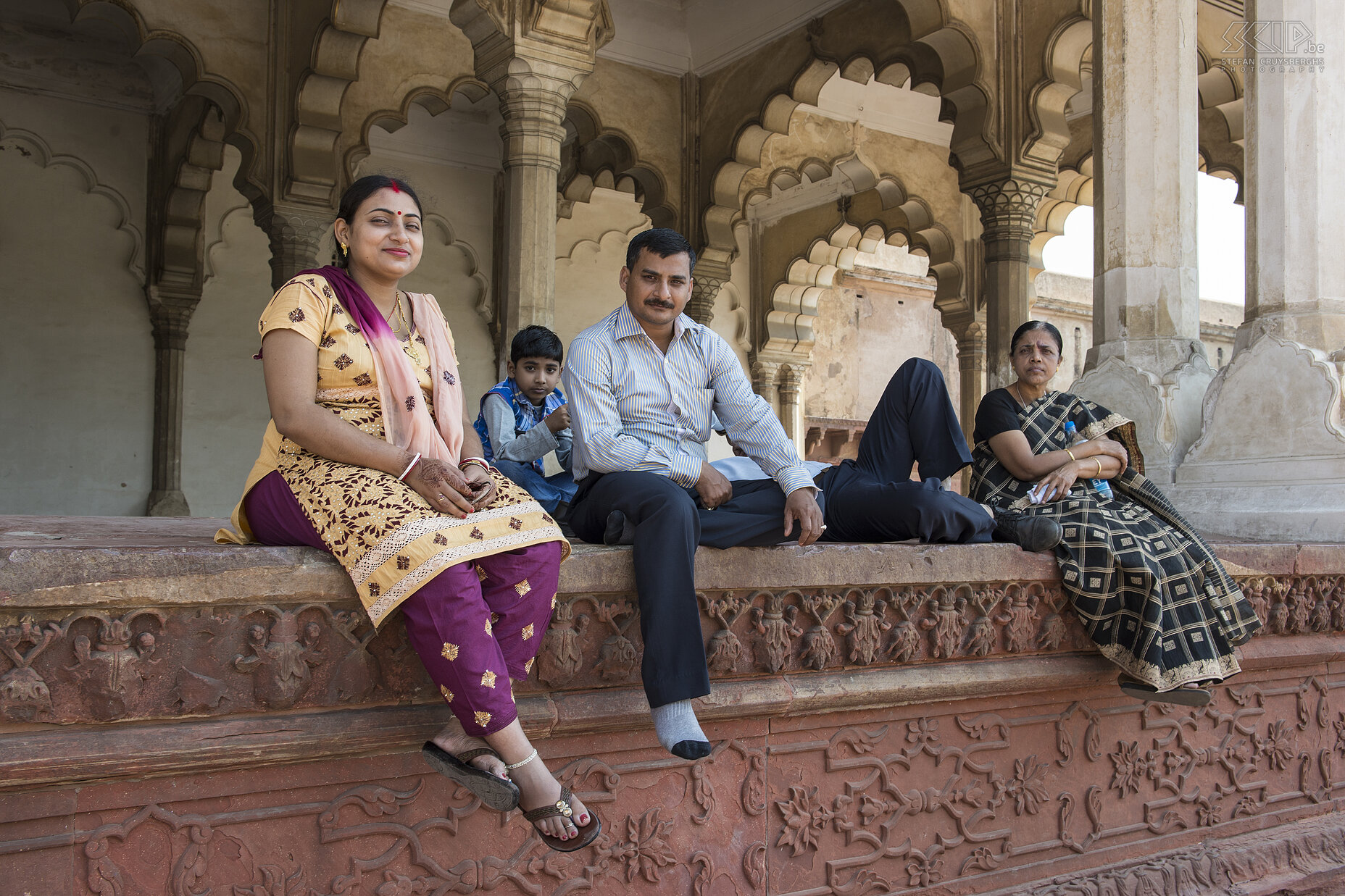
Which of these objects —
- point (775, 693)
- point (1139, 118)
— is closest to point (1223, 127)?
point (1139, 118)

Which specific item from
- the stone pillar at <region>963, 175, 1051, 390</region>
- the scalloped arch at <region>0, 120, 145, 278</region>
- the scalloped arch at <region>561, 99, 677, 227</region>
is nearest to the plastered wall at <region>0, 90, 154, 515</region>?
the scalloped arch at <region>0, 120, 145, 278</region>

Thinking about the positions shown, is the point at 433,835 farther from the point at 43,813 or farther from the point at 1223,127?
the point at 1223,127

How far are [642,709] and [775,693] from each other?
0.36 m

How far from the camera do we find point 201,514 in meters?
9.54

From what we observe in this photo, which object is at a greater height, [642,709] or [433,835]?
[642,709]

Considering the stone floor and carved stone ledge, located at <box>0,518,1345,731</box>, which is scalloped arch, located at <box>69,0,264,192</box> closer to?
the stone floor

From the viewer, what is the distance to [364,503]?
1.92 metres

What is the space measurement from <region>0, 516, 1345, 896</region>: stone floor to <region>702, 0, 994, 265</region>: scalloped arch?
5.14 meters

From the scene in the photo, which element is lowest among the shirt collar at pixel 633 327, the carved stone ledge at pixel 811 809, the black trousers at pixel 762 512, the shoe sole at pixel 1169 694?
the carved stone ledge at pixel 811 809

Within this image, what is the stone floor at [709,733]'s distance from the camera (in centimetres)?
174

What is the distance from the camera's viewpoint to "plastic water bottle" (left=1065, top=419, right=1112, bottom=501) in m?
3.24

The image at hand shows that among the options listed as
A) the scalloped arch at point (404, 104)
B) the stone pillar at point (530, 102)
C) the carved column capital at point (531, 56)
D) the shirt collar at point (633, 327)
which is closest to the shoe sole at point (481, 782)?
the shirt collar at point (633, 327)

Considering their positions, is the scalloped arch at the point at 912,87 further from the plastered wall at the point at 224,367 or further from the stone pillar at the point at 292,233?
the plastered wall at the point at 224,367

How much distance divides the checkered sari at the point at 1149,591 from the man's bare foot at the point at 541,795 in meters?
1.73
